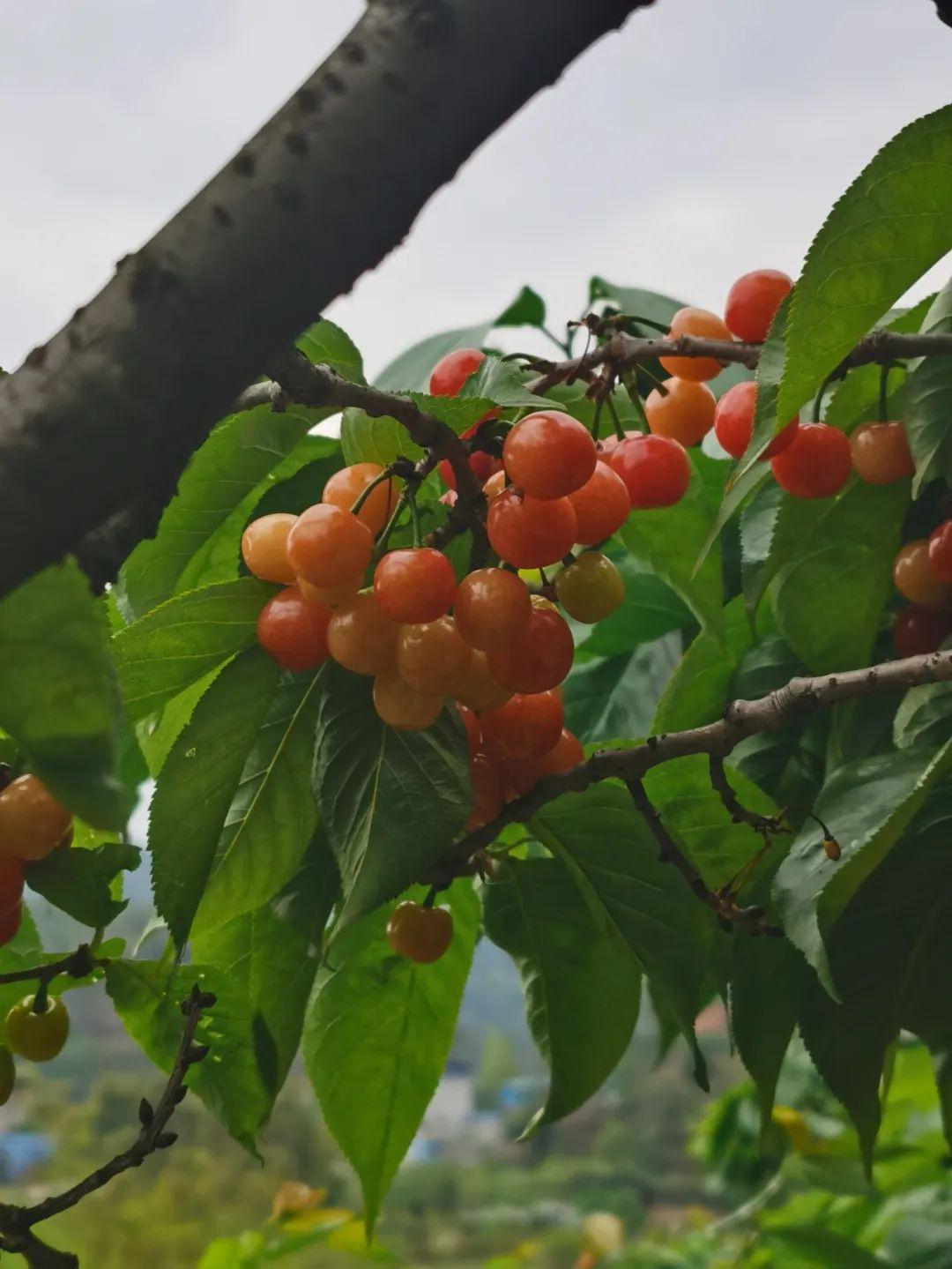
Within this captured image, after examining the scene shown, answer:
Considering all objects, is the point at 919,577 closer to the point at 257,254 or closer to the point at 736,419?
the point at 736,419

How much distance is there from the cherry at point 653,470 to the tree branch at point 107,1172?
6.4 inches

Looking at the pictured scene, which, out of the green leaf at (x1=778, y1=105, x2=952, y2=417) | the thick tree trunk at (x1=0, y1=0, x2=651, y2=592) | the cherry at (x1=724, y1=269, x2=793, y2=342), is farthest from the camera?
the cherry at (x1=724, y1=269, x2=793, y2=342)

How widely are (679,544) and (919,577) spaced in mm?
67

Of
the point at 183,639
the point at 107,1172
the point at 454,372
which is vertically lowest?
the point at 107,1172

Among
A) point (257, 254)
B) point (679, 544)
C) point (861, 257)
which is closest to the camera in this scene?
point (257, 254)

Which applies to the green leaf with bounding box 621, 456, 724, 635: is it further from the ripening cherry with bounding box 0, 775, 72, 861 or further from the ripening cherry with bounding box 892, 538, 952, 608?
the ripening cherry with bounding box 0, 775, 72, 861

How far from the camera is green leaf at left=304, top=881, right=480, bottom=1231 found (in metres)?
0.40

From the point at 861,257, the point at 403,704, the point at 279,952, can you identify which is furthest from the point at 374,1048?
the point at 861,257

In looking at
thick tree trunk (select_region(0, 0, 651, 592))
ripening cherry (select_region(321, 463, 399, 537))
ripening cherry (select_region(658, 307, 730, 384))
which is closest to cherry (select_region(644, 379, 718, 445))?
ripening cherry (select_region(658, 307, 730, 384))

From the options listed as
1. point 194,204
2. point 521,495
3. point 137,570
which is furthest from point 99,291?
point 137,570

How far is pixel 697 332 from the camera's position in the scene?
14.4 inches

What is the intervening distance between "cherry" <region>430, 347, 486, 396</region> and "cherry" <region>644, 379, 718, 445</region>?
0.06 m

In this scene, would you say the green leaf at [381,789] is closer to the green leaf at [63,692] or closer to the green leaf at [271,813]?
the green leaf at [271,813]

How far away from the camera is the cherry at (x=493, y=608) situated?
0.28 m
